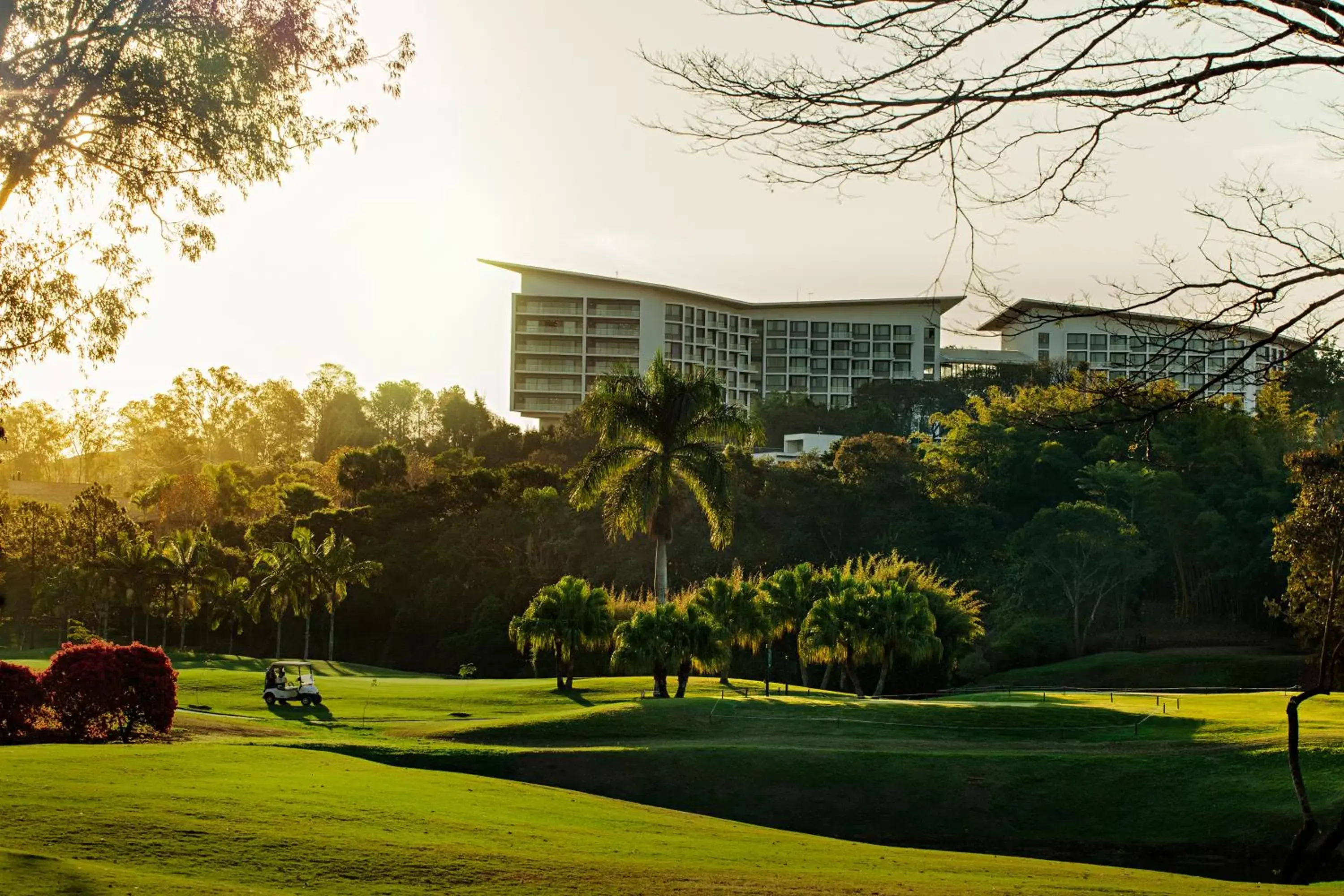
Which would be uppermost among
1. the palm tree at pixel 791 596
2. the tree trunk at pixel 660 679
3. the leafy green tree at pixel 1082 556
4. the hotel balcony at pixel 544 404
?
the hotel balcony at pixel 544 404

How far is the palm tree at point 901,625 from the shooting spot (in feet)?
138

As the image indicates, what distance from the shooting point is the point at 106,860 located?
37.8ft

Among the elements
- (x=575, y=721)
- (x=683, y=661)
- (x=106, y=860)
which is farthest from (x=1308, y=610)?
(x=106, y=860)

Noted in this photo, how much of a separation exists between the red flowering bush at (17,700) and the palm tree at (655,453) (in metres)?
22.2

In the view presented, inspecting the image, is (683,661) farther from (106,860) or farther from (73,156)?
(106,860)

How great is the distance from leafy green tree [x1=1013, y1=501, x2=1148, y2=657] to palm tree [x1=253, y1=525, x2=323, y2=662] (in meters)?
35.8

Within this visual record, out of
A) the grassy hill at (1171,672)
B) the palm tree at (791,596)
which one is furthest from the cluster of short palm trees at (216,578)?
the grassy hill at (1171,672)

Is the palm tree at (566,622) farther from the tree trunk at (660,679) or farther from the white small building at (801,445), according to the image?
the white small building at (801,445)

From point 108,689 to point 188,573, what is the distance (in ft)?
139

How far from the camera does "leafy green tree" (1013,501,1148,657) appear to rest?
2534 inches

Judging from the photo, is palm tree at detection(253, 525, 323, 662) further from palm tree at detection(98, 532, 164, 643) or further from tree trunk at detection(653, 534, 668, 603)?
tree trunk at detection(653, 534, 668, 603)

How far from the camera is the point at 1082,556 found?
64.9 metres

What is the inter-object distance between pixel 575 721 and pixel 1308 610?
25736mm

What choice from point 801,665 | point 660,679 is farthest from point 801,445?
point 660,679
